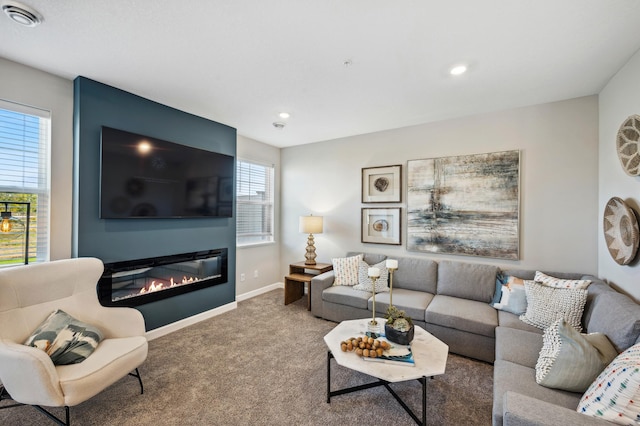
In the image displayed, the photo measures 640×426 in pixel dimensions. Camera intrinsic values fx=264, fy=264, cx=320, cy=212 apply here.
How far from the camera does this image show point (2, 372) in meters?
1.56

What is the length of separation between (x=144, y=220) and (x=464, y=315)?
3470mm

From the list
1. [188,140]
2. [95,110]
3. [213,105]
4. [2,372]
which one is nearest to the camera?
[2,372]

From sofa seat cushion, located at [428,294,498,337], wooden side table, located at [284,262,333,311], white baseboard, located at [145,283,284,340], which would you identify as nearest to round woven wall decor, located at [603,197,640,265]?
sofa seat cushion, located at [428,294,498,337]

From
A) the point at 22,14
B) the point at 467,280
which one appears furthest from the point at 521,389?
the point at 22,14

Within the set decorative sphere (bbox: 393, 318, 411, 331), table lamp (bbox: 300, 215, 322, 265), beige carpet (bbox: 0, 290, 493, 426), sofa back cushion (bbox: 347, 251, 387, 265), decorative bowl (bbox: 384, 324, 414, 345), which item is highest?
table lamp (bbox: 300, 215, 322, 265)

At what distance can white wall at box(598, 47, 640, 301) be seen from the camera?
2.01 metres

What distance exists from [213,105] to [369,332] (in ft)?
9.53

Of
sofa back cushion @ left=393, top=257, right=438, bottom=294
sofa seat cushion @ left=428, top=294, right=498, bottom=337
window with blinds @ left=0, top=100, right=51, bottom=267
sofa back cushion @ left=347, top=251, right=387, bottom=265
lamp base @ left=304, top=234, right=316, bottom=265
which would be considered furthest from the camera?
lamp base @ left=304, top=234, right=316, bottom=265

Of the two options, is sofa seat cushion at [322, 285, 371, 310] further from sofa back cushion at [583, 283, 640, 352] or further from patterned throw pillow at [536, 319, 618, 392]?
sofa back cushion at [583, 283, 640, 352]

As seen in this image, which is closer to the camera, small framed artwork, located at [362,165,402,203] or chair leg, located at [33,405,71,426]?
chair leg, located at [33,405,71,426]

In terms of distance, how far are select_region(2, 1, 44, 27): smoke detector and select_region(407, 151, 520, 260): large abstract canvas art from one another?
3.70 meters

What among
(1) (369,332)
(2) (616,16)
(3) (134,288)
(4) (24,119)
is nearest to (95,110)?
(4) (24,119)

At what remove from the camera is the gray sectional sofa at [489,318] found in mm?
1295

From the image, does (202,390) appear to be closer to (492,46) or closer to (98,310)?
(98,310)
